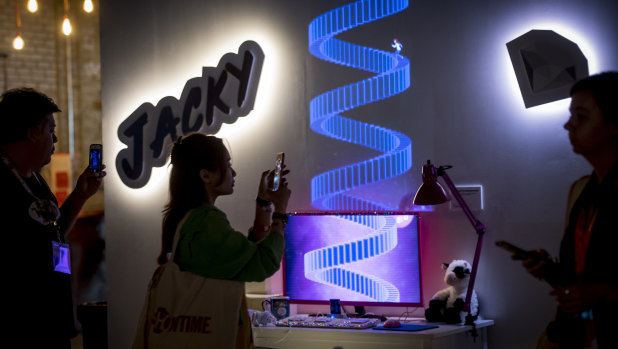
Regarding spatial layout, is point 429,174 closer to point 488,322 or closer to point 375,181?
point 375,181

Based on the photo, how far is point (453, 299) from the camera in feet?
11.8

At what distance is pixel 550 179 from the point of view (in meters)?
3.61

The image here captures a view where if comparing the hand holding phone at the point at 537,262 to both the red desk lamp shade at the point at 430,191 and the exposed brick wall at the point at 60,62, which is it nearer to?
the red desk lamp shade at the point at 430,191

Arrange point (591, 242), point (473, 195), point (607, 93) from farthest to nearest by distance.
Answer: point (473, 195) → point (607, 93) → point (591, 242)

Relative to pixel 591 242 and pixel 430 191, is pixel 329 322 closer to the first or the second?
pixel 430 191

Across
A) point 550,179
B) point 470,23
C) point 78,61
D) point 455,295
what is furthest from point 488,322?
point 78,61

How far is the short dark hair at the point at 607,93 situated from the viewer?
200cm

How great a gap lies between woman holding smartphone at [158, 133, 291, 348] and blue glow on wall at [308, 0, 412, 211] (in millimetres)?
1395

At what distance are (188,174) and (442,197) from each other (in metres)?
1.54

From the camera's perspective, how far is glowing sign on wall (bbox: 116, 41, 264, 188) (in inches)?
173

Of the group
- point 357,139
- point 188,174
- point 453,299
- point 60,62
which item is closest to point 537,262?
point 188,174

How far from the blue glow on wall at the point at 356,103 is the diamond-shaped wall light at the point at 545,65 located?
0.65 metres

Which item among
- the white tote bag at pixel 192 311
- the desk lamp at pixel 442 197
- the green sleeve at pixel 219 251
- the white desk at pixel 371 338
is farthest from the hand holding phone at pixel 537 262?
the desk lamp at pixel 442 197

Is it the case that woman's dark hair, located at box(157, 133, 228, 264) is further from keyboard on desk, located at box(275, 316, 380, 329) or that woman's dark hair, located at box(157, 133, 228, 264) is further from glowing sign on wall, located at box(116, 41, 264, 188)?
glowing sign on wall, located at box(116, 41, 264, 188)
